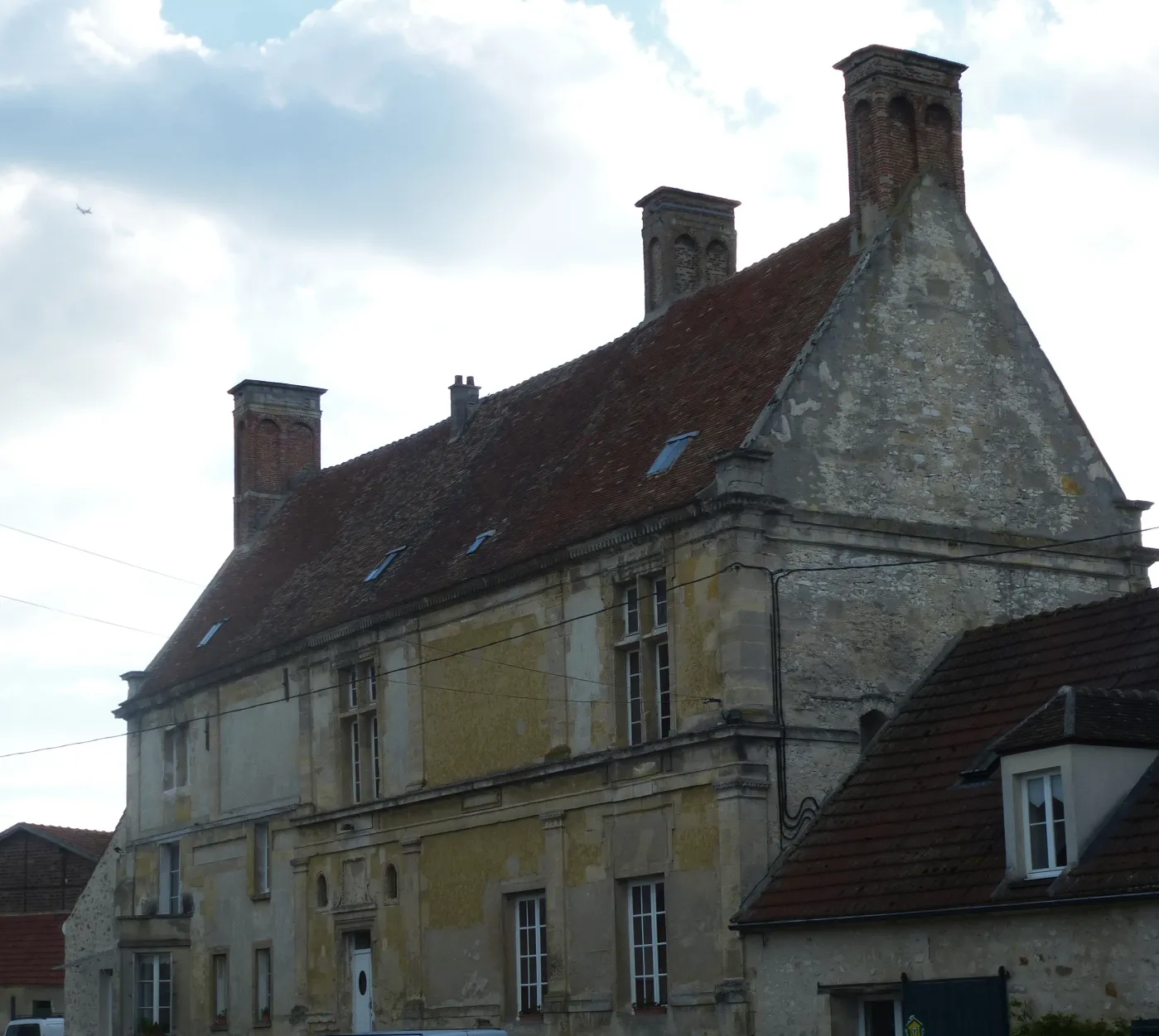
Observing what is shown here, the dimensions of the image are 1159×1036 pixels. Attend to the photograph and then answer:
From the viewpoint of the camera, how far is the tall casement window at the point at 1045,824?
20188 mm

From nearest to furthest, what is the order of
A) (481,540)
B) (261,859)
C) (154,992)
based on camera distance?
1. (481,540)
2. (261,859)
3. (154,992)

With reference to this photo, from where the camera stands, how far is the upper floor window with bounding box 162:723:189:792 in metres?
37.2

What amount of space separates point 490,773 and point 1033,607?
7575 mm

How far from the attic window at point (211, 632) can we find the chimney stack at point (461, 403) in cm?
562

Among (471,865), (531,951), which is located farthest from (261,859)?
(531,951)

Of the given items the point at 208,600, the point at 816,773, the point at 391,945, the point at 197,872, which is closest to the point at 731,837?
the point at 816,773

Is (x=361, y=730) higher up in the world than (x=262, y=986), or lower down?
higher up

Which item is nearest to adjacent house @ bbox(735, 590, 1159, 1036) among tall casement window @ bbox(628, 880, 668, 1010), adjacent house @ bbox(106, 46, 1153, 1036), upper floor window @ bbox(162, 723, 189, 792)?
adjacent house @ bbox(106, 46, 1153, 1036)

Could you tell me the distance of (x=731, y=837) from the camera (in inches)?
949

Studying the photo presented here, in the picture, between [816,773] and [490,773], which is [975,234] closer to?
[816,773]

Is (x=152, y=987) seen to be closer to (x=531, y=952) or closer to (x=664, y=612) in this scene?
(x=531, y=952)

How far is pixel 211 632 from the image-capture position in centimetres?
3775

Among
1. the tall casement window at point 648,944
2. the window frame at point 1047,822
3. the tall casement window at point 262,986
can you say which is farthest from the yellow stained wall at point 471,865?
the window frame at point 1047,822

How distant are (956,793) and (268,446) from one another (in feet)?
73.6
